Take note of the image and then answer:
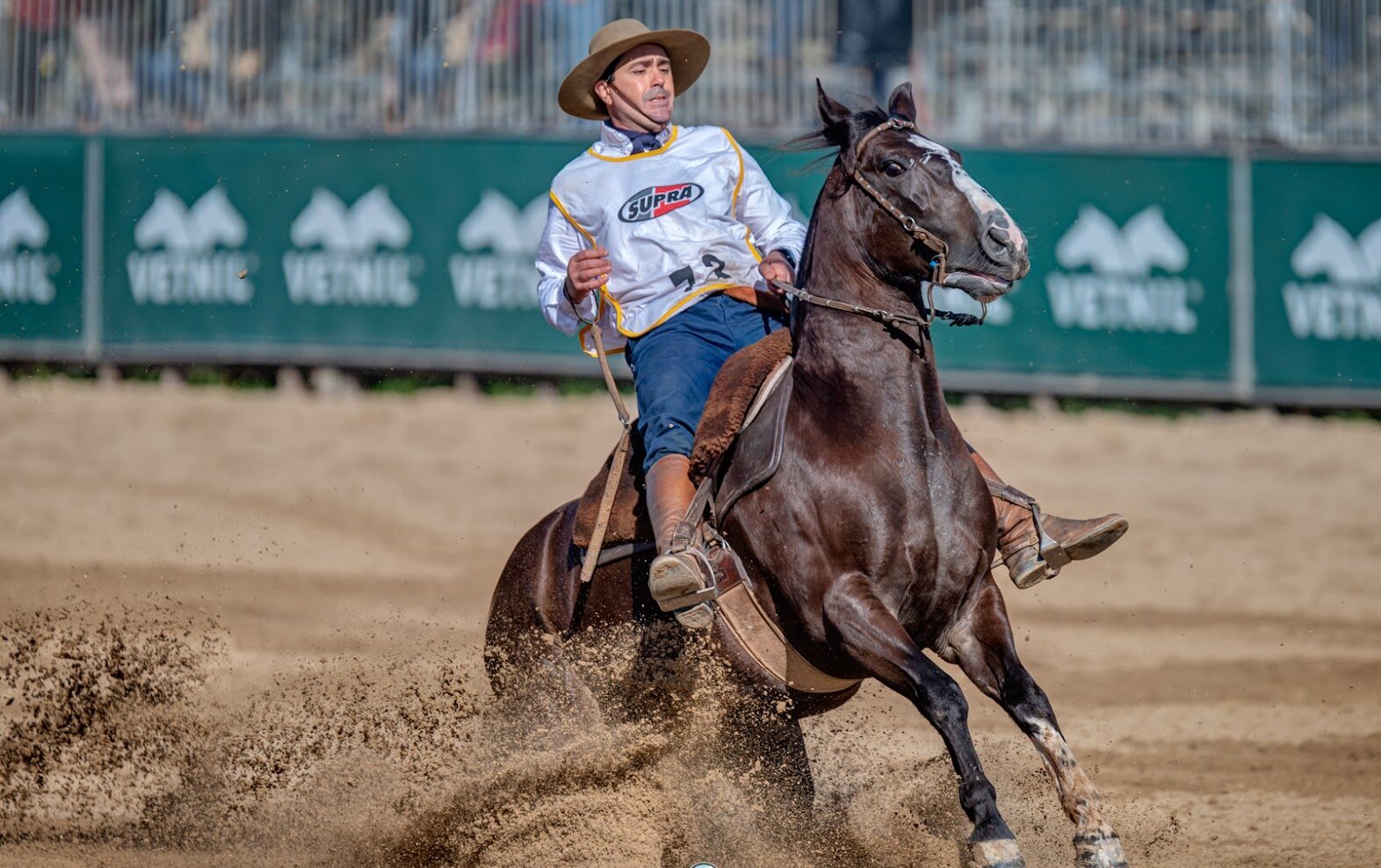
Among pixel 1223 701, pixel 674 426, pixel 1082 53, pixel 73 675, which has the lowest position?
pixel 1223 701

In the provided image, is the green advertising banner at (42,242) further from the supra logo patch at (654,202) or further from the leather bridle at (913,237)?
the leather bridle at (913,237)

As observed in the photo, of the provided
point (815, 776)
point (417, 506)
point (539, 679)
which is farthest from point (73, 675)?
point (417, 506)

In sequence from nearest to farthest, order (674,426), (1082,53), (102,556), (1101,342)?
(674,426) → (102,556) → (1101,342) → (1082,53)

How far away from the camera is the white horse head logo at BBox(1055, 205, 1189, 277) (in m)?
12.8

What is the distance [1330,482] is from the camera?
11656 millimetres

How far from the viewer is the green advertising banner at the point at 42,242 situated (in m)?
13.4

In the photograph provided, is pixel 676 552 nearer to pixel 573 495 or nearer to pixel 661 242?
pixel 661 242

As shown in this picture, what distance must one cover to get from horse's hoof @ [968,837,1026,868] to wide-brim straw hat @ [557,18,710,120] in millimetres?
2687

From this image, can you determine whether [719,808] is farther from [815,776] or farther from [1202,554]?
[1202,554]

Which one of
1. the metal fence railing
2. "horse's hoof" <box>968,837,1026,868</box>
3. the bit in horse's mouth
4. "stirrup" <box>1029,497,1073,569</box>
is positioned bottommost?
"horse's hoof" <box>968,837,1026,868</box>

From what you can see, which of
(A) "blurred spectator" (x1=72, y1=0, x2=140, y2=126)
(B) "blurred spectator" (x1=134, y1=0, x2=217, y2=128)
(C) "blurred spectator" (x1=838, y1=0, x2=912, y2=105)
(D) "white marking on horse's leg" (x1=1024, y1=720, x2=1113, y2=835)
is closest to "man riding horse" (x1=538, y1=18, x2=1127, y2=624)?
(D) "white marking on horse's leg" (x1=1024, y1=720, x2=1113, y2=835)

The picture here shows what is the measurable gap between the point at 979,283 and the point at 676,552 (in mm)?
1162

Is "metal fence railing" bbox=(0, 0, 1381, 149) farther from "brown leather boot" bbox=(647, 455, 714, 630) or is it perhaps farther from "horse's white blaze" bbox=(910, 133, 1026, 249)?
"horse's white blaze" bbox=(910, 133, 1026, 249)

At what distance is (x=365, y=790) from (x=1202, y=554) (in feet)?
20.8
